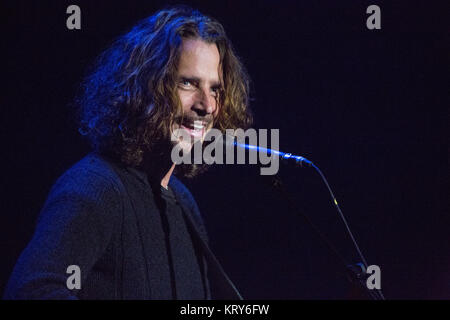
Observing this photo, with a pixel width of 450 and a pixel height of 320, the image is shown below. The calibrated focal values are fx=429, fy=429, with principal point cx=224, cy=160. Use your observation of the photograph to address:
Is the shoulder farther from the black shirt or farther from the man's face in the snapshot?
the man's face

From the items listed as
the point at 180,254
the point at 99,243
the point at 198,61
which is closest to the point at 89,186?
the point at 99,243

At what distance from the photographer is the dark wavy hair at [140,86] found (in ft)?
5.84

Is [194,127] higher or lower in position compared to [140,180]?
higher

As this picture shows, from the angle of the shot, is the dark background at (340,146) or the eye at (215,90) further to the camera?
the dark background at (340,146)

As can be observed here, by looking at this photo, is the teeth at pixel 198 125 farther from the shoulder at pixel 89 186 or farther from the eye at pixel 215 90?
the shoulder at pixel 89 186

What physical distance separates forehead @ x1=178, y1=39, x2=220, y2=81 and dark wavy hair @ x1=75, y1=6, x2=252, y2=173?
0.09ft

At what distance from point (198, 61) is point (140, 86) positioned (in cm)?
28

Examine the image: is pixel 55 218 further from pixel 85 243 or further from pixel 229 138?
pixel 229 138

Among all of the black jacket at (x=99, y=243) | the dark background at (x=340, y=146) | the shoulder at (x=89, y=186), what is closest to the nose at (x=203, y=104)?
the black jacket at (x=99, y=243)

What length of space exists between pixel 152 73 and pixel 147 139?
300 mm

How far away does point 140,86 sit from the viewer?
1.86 meters

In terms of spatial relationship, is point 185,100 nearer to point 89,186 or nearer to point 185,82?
point 185,82

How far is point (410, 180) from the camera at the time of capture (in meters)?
2.72

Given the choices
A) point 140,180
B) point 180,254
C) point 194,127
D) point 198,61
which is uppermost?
point 198,61
